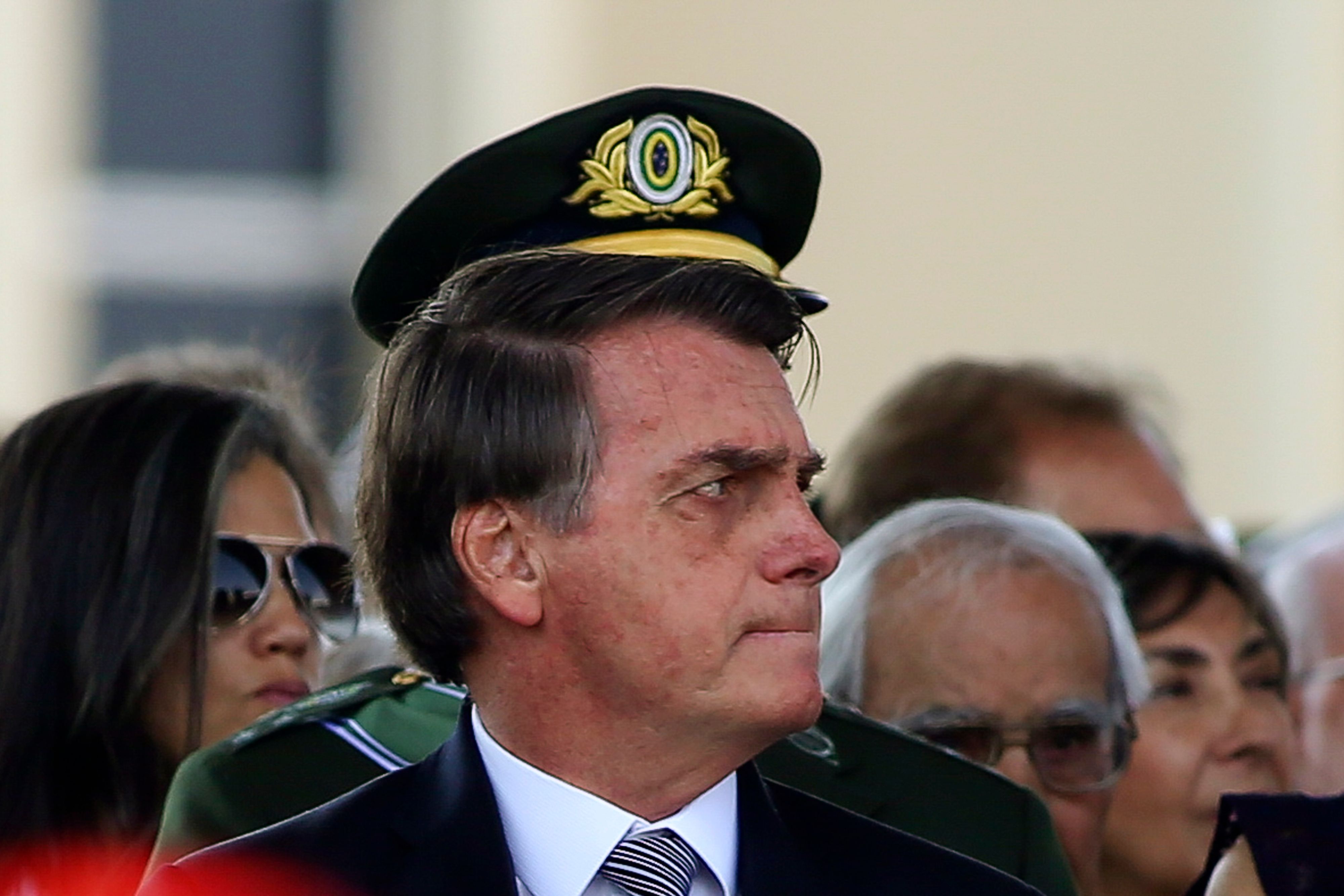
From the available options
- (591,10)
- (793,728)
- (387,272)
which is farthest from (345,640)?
(591,10)

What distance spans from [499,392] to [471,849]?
457mm

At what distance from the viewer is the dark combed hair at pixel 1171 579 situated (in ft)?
13.1

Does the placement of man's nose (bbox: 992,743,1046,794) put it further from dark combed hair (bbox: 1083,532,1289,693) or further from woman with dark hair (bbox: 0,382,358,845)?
woman with dark hair (bbox: 0,382,358,845)

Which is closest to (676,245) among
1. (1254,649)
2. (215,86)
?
(1254,649)

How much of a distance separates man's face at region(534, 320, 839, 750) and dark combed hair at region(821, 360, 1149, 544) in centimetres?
182

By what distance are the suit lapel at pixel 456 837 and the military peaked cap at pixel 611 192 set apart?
599 millimetres

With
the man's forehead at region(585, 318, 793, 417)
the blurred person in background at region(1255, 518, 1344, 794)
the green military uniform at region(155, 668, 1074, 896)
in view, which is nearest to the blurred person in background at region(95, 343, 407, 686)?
the green military uniform at region(155, 668, 1074, 896)

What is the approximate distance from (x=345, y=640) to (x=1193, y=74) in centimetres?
561

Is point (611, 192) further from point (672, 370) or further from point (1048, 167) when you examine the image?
point (1048, 167)

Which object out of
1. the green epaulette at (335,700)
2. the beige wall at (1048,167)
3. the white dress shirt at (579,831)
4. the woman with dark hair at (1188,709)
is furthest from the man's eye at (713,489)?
the beige wall at (1048,167)

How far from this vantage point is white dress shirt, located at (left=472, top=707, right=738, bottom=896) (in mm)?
2369

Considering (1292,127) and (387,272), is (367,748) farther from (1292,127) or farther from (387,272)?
(1292,127)

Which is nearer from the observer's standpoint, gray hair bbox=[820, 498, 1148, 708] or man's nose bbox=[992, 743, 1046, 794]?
man's nose bbox=[992, 743, 1046, 794]

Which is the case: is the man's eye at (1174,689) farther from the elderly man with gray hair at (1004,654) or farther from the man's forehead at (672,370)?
Answer: the man's forehead at (672,370)
